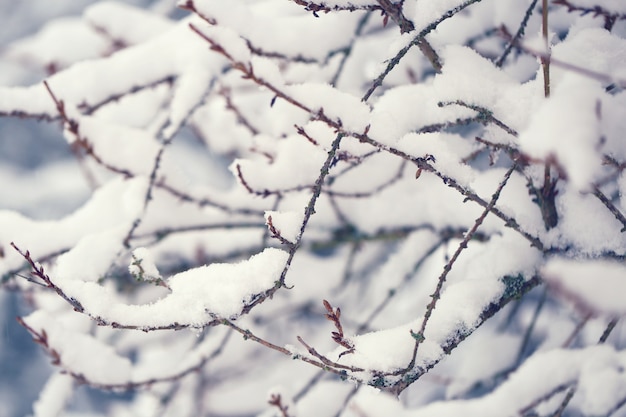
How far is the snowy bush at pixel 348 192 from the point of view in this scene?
97 centimetres

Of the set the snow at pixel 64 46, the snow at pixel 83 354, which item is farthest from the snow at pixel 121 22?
the snow at pixel 83 354

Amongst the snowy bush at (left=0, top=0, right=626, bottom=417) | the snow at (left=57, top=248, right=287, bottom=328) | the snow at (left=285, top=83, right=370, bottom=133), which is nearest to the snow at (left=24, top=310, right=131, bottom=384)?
the snowy bush at (left=0, top=0, right=626, bottom=417)

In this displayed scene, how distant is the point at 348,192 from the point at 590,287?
125 cm

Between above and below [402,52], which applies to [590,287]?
below

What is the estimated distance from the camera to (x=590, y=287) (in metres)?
0.54

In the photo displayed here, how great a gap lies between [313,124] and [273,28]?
55 centimetres

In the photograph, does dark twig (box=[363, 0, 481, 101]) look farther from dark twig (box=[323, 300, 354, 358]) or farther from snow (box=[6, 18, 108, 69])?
snow (box=[6, 18, 108, 69])

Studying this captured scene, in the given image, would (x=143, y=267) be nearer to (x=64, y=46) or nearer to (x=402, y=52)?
(x=402, y=52)

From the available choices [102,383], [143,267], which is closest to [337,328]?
[143,267]

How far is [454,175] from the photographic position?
3.46ft

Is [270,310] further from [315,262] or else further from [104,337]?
[104,337]

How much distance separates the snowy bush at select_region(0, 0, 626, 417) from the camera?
38.3 inches

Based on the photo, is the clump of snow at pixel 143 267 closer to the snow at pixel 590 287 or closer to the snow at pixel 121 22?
the snow at pixel 590 287

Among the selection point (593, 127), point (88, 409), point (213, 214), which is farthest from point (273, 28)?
point (88, 409)
